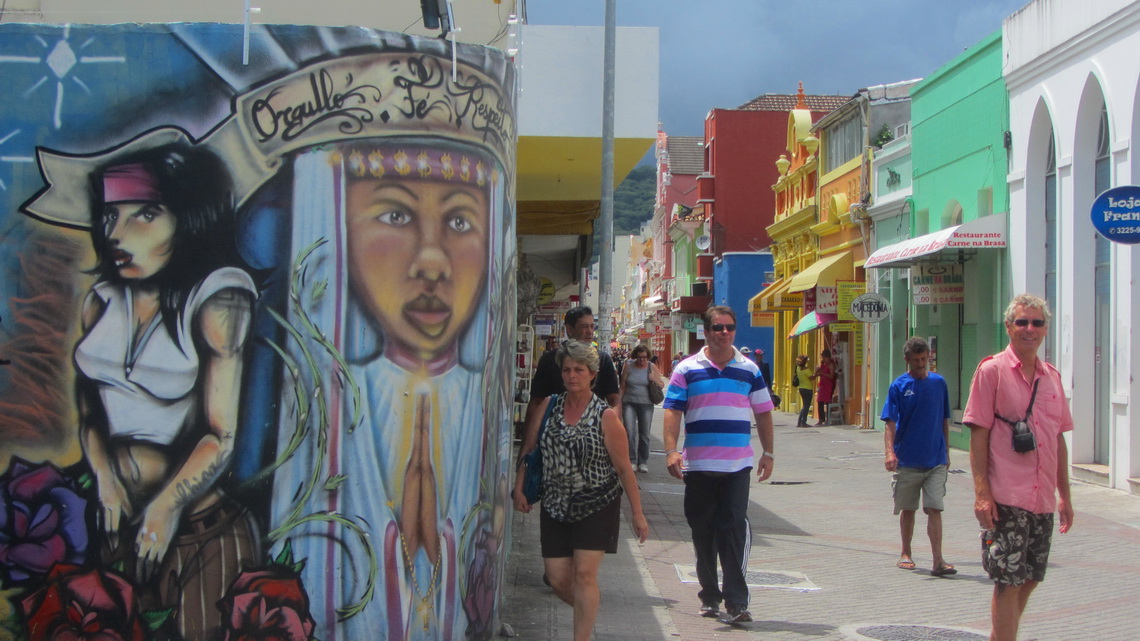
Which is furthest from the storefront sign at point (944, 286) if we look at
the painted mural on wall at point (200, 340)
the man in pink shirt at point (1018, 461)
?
the painted mural on wall at point (200, 340)

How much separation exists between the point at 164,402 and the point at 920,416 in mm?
5522

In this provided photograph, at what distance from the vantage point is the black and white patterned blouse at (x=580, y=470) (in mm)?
5910

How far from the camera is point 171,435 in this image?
5.45m

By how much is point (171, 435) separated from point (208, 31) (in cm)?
186

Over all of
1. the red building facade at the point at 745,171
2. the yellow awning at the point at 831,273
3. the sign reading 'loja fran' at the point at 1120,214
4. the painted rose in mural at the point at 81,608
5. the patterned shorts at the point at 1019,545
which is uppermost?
the red building facade at the point at 745,171

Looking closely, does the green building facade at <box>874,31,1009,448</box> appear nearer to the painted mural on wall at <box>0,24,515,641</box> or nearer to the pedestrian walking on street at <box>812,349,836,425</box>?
the pedestrian walking on street at <box>812,349,836,425</box>

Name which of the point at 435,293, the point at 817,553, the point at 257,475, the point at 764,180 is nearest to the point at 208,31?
the point at 435,293

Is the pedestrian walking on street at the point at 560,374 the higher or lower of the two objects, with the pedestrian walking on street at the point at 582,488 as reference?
higher

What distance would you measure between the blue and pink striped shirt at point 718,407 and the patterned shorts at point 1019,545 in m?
1.73

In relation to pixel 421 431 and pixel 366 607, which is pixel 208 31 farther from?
pixel 366 607

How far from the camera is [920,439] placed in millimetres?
8836

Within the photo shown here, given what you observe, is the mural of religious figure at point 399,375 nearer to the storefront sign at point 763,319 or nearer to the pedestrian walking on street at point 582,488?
the pedestrian walking on street at point 582,488

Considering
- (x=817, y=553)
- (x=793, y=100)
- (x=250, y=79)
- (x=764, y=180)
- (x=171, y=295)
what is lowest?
(x=817, y=553)

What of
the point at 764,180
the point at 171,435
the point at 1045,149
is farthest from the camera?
the point at 764,180
